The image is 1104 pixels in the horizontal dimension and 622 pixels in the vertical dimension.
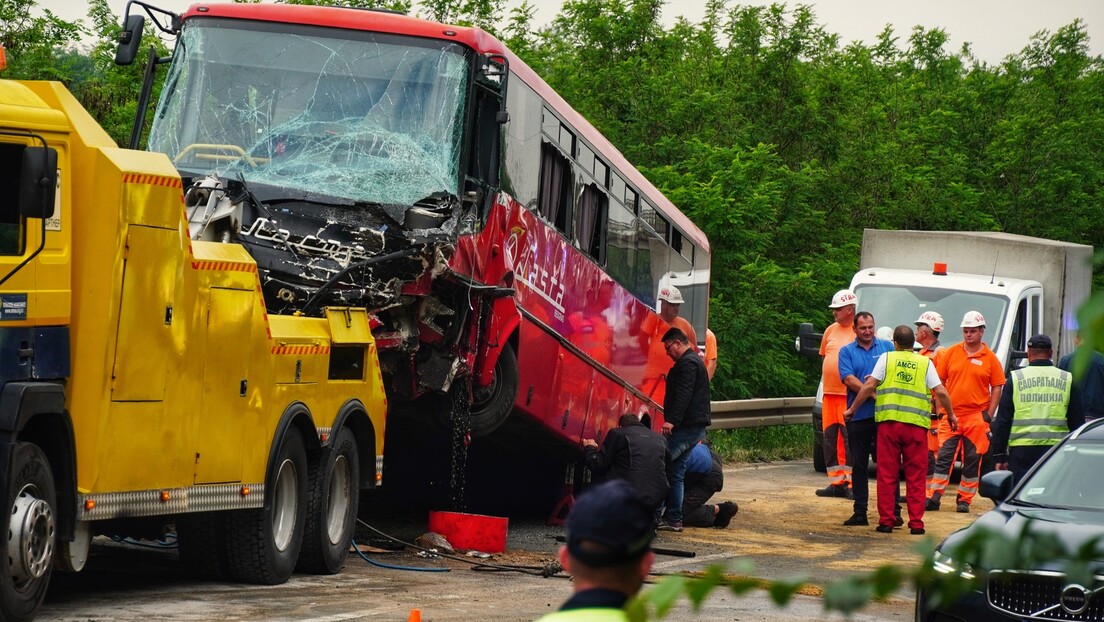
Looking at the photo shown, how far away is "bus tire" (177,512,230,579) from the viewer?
9.52m

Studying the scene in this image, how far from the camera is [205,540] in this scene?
9562 mm

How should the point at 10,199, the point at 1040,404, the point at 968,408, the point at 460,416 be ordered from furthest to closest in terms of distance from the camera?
1. the point at 968,408
2. the point at 1040,404
3. the point at 460,416
4. the point at 10,199

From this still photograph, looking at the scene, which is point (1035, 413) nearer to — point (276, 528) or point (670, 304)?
point (670, 304)

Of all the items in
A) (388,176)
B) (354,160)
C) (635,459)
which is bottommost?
(635,459)

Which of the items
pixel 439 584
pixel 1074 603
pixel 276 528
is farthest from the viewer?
pixel 439 584

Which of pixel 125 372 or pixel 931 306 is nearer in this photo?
pixel 125 372

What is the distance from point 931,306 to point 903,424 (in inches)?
250

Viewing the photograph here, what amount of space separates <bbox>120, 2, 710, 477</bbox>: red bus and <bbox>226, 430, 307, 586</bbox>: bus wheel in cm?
102

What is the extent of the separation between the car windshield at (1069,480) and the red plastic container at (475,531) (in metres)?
4.23

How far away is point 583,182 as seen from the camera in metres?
14.2

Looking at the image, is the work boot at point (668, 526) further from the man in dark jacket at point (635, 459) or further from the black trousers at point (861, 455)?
the black trousers at point (861, 455)

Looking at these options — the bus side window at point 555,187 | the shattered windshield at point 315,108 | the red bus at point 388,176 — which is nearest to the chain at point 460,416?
the red bus at point 388,176

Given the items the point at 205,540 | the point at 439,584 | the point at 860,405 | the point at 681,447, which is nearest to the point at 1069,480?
the point at 439,584

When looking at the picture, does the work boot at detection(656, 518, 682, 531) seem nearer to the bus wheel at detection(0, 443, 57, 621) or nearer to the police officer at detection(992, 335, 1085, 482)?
the police officer at detection(992, 335, 1085, 482)
